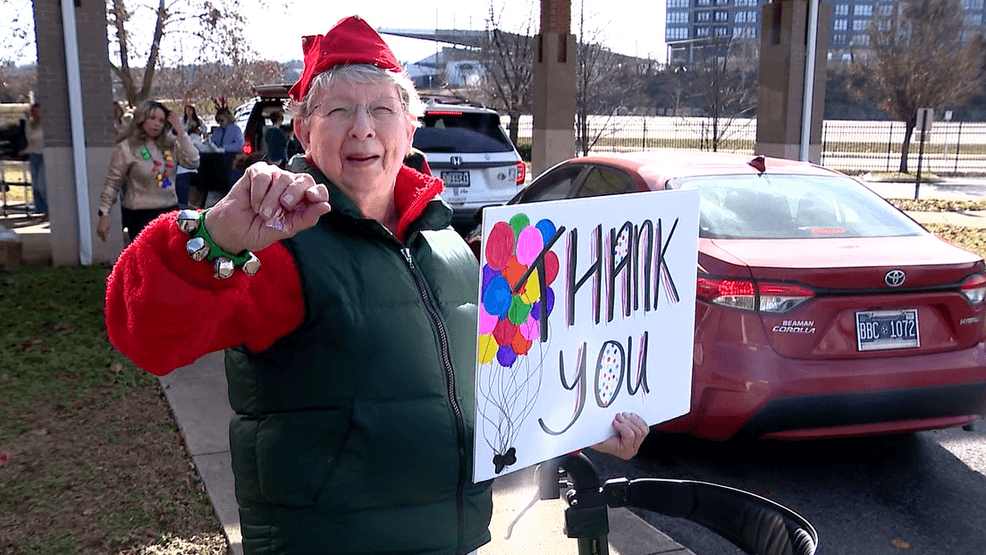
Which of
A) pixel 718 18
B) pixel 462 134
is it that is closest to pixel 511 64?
pixel 462 134

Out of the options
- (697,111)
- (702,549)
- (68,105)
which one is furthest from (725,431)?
(697,111)

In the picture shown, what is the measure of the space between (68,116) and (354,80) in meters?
8.91

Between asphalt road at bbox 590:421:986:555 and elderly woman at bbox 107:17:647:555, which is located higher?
elderly woman at bbox 107:17:647:555

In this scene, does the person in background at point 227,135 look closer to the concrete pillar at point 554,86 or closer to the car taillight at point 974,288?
the concrete pillar at point 554,86

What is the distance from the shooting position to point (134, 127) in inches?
305

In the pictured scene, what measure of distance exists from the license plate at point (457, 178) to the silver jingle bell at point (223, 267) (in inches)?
368

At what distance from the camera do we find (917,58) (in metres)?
27.2

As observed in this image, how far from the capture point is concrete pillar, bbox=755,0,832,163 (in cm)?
1432

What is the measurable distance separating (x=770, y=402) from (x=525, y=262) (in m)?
2.89

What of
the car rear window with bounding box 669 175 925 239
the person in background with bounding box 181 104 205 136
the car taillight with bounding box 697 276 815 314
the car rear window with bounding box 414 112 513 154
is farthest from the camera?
the person in background with bounding box 181 104 205 136

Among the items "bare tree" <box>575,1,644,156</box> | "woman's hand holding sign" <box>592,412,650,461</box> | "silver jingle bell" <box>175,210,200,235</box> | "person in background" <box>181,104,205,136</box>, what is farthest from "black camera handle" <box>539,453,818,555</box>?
"bare tree" <box>575,1,644,156</box>

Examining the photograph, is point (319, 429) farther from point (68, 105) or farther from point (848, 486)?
point (68, 105)

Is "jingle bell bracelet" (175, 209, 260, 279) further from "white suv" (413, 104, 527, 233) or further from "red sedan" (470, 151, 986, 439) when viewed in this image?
"white suv" (413, 104, 527, 233)

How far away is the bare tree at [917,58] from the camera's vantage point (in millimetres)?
27234
